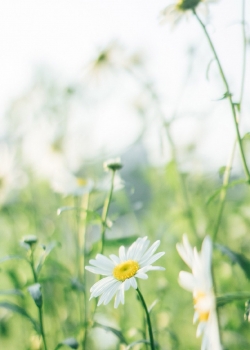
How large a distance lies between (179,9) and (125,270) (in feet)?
2.05

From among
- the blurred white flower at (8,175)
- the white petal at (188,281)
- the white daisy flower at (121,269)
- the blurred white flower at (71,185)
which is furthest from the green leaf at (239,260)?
the blurred white flower at (8,175)

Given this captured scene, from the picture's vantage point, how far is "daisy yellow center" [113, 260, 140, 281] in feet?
2.33

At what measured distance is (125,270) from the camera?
727mm

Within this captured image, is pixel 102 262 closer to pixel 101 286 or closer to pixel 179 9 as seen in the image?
pixel 101 286

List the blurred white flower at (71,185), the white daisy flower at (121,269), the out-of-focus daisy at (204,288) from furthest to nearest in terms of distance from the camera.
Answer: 1. the blurred white flower at (71,185)
2. the white daisy flower at (121,269)
3. the out-of-focus daisy at (204,288)

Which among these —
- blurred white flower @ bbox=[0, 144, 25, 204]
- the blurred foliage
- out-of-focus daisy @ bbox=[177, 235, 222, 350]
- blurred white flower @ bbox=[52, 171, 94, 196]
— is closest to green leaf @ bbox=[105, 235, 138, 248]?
the blurred foliage

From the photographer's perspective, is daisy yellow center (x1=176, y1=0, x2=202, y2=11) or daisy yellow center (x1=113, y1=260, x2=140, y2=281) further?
daisy yellow center (x1=176, y1=0, x2=202, y2=11)

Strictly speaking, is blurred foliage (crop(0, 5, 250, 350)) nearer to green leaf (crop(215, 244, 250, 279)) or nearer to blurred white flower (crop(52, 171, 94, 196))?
blurred white flower (crop(52, 171, 94, 196))

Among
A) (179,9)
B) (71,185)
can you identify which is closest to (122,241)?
(71,185)

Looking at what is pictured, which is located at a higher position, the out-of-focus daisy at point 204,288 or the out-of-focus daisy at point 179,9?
the out-of-focus daisy at point 179,9

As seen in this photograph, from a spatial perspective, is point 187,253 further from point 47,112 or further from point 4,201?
point 47,112

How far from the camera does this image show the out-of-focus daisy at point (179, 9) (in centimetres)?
97

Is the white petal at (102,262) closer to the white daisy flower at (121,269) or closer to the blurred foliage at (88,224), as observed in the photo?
the white daisy flower at (121,269)

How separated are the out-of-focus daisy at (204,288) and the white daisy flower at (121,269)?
0.33 feet
